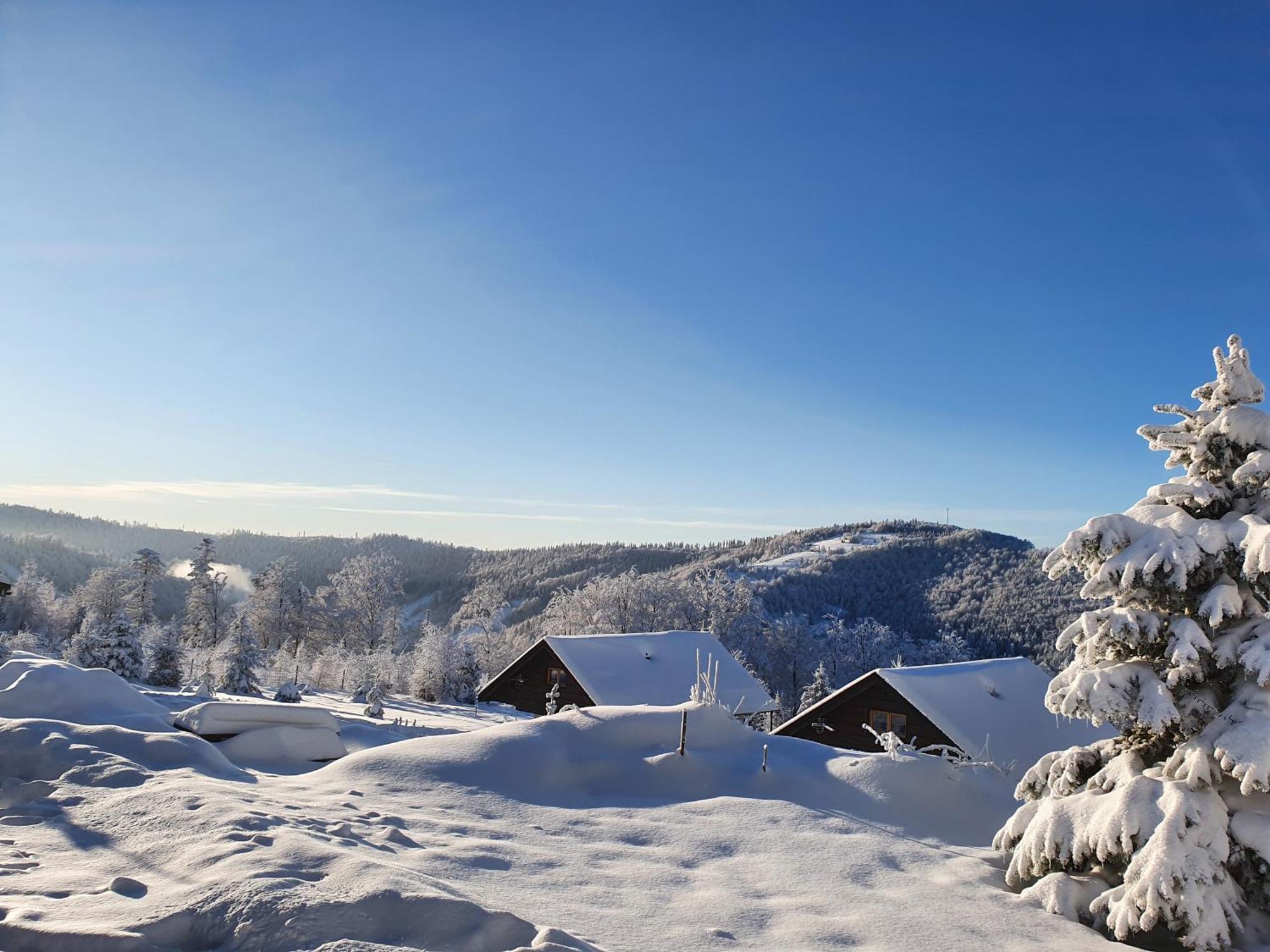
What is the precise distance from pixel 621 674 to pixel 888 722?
12.5 m

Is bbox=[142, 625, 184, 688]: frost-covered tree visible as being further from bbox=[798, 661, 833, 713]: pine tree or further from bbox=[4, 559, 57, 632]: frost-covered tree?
bbox=[4, 559, 57, 632]: frost-covered tree

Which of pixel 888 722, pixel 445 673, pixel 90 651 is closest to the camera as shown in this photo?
pixel 888 722

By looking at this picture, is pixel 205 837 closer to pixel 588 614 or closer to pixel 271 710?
pixel 271 710

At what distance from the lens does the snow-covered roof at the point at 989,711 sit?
19891mm

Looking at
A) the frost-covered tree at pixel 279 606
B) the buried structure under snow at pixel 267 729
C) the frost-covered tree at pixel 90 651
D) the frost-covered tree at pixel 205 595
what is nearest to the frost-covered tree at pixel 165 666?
the frost-covered tree at pixel 90 651

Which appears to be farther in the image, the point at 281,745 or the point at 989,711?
the point at 989,711

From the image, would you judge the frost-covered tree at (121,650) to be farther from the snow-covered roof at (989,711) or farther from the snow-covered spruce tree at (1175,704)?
the snow-covered spruce tree at (1175,704)

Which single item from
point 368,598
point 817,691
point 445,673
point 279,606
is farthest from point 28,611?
point 817,691

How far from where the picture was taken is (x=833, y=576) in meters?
137

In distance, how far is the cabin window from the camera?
876 inches

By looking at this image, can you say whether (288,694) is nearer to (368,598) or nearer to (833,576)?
(368,598)

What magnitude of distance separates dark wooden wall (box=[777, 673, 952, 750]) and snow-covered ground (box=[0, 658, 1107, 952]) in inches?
394

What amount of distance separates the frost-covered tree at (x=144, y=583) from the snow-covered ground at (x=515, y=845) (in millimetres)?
54096

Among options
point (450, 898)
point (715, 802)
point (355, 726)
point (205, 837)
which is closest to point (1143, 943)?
point (715, 802)
